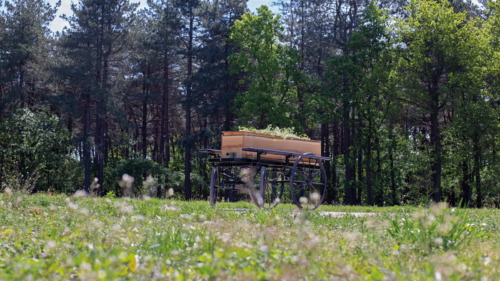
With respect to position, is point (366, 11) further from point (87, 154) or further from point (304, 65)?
point (87, 154)

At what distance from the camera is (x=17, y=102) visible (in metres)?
34.4

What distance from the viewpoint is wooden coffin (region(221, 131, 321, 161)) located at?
34.9 feet

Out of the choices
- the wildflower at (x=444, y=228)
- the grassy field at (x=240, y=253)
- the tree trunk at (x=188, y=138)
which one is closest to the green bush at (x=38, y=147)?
the tree trunk at (x=188, y=138)

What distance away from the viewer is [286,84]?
30.5m

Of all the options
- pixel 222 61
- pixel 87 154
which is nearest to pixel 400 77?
pixel 222 61

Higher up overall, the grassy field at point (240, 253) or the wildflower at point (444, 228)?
the wildflower at point (444, 228)

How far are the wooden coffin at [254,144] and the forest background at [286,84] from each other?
46.6ft

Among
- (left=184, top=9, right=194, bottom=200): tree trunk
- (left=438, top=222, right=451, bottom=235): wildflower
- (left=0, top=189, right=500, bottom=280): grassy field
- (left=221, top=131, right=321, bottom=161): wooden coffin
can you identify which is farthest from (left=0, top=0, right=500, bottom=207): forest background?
(left=438, top=222, right=451, bottom=235): wildflower

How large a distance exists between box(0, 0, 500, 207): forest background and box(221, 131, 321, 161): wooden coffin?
14.2 metres

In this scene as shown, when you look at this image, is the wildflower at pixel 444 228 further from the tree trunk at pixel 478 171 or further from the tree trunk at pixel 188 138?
the tree trunk at pixel 188 138

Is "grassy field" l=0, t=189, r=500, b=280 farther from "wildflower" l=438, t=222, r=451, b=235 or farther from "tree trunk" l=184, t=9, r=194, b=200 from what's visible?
"tree trunk" l=184, t=9, r=194, b=200

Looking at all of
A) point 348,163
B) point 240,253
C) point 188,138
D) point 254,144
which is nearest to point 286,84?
point 348,163

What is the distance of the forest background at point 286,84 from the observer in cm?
2439

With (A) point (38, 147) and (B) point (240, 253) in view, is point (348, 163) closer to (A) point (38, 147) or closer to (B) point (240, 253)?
(A) point (38, 147)
